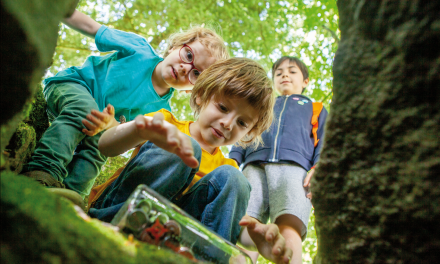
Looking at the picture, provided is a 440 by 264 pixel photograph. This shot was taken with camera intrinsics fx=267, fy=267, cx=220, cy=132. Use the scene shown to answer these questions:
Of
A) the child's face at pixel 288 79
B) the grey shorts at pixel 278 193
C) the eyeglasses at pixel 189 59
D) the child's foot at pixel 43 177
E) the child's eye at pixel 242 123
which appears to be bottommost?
the child's foot at pixel 43 177

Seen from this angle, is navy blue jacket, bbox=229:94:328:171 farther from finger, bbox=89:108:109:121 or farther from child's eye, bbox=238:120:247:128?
finger, bbox=89:108:109:121

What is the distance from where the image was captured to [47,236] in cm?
49

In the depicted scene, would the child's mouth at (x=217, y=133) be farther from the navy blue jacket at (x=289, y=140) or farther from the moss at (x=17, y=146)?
the moss at (x=17, y=146)

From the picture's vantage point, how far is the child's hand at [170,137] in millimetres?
1036

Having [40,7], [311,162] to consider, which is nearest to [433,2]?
[40,7]

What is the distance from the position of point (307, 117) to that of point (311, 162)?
1.89ft

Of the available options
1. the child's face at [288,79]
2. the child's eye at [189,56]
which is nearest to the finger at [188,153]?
the child's eye at [189,56]

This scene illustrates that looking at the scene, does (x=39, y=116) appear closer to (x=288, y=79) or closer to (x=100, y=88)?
(x=100, y=88)

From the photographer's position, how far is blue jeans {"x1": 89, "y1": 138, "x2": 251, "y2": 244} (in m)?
1.41

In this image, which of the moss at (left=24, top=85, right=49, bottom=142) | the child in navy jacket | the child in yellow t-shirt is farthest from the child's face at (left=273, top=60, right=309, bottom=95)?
the moss at (left=24, top=85, right=49, bottom=142)

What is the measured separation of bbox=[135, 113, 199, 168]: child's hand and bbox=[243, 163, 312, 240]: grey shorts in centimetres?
160

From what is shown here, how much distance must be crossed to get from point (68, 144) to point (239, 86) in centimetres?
130

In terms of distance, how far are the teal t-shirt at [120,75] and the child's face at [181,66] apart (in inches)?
7.2

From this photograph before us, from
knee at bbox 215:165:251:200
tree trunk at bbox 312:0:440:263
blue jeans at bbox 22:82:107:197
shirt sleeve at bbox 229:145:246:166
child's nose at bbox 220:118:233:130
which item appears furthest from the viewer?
shirt sleeve at bbox 229:145:246:166
